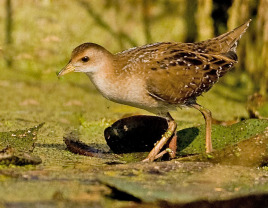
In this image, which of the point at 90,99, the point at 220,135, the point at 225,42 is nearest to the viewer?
the point at 220,135

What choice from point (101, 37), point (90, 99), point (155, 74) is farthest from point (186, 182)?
point (101, 37)

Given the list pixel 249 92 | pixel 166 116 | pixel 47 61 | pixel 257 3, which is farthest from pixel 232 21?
pixel 166 116

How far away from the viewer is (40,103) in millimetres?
6324

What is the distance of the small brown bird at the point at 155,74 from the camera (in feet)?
14.2

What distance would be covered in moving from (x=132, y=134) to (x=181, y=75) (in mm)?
539

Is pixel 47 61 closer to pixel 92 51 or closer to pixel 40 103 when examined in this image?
pixel 40 103

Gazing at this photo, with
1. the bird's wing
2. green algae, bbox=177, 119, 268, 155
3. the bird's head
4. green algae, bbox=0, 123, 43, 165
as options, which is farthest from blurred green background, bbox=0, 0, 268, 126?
green algae, bbox=0, 123, 43, 165

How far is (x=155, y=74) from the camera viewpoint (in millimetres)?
4406

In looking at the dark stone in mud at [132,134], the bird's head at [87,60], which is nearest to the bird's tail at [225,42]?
the dark stone in mud at [132,134]

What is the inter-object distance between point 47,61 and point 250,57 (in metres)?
2.28

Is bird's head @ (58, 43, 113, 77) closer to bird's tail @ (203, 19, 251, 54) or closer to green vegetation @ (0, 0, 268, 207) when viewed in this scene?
green vegetation @ (0, 0, 268, 207)

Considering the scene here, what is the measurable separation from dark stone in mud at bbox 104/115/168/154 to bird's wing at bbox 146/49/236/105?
0.85ft

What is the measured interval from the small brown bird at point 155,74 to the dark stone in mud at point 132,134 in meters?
0.11

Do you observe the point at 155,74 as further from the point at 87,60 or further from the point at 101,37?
the point at 101,37
